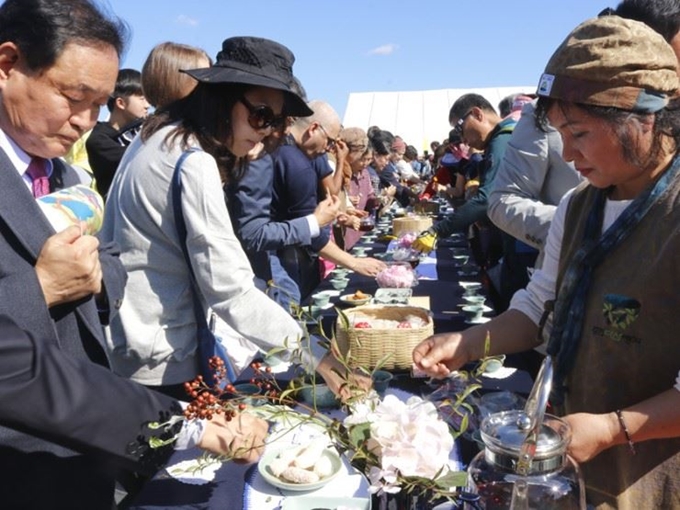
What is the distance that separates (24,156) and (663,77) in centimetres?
130

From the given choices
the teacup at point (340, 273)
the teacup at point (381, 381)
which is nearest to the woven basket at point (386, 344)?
the teacup at point (381, 381)

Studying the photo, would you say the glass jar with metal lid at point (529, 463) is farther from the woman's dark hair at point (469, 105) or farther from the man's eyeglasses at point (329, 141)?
the woman's dark hair at point (469, 105)

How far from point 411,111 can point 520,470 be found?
2982 centimetres

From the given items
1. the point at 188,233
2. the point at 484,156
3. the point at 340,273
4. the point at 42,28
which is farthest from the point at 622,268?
the point at 484,156

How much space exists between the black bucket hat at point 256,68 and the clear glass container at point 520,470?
1227 mm

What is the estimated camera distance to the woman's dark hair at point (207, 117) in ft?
5.41

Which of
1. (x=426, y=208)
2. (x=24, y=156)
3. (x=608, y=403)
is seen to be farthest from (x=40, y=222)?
(x=426, y=208)

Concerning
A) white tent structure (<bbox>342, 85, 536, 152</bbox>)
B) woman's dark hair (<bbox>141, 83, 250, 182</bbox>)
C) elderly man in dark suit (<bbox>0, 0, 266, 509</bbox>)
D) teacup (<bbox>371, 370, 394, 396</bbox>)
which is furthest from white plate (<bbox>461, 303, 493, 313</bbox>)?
white tent structure (<bbox>342, 85, 536, 152</bbox>)

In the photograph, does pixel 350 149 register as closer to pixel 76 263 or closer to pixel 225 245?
pixel 225 245

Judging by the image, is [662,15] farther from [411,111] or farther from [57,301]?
[411,111]

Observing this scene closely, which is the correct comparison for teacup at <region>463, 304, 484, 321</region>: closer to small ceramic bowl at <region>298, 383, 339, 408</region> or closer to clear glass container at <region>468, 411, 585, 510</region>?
small ceramic bowl at <region>298, 383, 339, 408</region>

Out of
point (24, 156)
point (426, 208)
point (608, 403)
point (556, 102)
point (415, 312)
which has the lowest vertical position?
point (426, 208)

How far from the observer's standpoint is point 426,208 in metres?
7.50

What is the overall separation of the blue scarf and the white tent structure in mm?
22563
